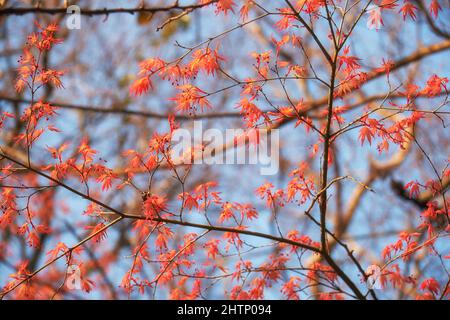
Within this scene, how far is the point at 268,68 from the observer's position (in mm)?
3689

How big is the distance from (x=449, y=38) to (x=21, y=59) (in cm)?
556

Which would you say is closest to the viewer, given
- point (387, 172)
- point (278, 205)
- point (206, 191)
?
point (206, 191)

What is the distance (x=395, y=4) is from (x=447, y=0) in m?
4.04

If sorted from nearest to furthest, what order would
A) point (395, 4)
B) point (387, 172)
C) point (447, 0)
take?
point (395, 4) < point (447, 0) < point (387, 172)

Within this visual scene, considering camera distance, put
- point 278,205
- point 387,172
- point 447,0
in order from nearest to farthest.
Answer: point 278,205
point 447,0
point 387,172
